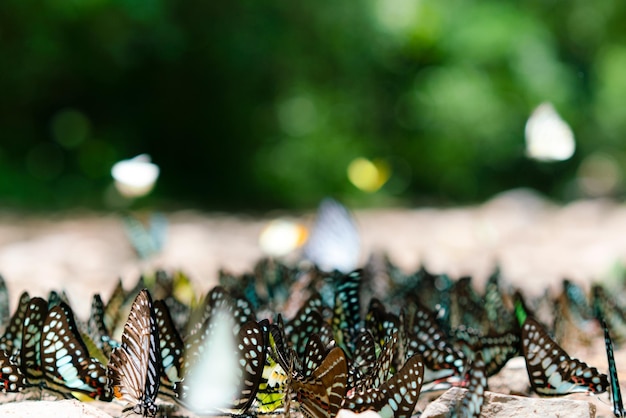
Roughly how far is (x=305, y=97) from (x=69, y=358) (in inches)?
279

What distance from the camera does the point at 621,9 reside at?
9.37 m

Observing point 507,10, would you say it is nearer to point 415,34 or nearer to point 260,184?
point 415,34

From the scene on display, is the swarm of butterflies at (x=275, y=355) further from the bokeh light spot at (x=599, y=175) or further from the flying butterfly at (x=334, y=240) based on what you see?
the bokeh light spot at (x=599, y=175)

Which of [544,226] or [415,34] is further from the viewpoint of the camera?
[415,34]

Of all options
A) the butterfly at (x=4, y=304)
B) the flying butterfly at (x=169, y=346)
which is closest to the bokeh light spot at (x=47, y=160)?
the butterfly at (x=4, y=304)

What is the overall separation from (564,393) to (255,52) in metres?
6.85

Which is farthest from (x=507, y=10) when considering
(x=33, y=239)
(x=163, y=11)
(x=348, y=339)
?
(x=348, y=339)

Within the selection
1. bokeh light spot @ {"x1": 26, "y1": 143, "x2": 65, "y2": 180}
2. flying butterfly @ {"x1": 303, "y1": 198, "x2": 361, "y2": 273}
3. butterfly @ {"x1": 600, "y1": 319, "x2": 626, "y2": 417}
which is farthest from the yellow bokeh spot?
butterfly @ {"x1": 600, "y1": 319, "x2": 626, "y2": 417}

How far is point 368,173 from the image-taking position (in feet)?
27.3

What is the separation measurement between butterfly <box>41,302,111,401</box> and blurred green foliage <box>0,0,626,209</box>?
20.7 ft

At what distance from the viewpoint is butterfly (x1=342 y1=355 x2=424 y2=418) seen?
164 cm

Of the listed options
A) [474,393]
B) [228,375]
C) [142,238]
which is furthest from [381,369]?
[142,238]

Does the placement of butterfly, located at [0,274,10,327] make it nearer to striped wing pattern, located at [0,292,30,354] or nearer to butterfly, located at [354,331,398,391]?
striped wing pattern, located at [0,292,30,354]

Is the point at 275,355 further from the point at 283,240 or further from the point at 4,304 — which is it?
the point at 283,240
